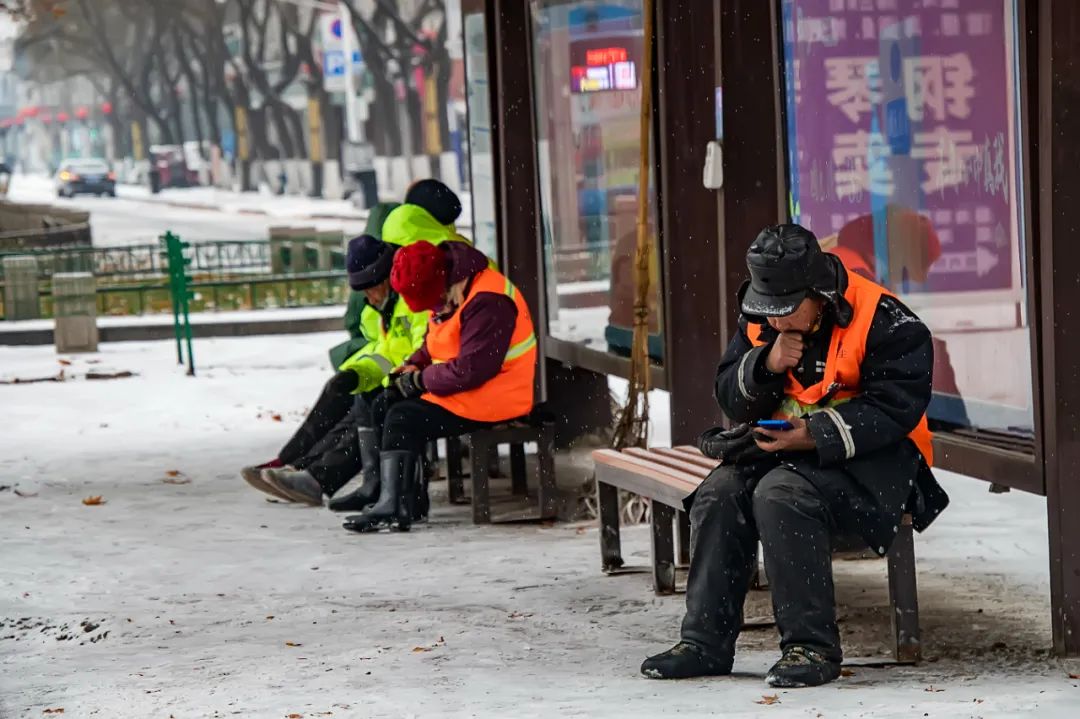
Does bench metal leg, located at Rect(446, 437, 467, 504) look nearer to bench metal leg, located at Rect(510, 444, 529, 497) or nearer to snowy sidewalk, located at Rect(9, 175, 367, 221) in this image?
bench metal leg, located at Rect(510, 444, 529, 497)

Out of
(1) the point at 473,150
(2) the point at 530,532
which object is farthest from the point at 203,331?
(2) the point at 530,532

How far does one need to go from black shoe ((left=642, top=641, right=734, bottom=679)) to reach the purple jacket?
3.09 metres

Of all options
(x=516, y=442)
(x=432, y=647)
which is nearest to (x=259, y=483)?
(x=516, y=442)

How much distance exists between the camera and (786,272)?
17.5ft

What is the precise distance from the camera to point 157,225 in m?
45.3

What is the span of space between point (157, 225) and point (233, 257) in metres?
18.8

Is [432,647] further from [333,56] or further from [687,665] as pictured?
[333,56]

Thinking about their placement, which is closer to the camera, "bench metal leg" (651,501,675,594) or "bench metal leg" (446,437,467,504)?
"bench metal leg" (651,501,675,594)

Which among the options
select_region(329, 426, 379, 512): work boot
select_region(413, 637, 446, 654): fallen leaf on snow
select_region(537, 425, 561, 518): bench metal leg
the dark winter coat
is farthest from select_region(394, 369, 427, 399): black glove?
the dark winter coat

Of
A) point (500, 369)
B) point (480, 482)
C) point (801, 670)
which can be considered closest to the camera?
point (801, 670)

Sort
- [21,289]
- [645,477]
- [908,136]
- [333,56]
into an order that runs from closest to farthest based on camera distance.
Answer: [908,136] → [645,477] → [21,289] → [333,56]

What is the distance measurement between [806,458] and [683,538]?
2.03 m

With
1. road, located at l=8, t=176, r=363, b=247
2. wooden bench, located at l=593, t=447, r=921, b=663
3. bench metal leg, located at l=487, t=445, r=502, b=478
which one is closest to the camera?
wooden bench, located at l=593, t=447, r=921, b=663

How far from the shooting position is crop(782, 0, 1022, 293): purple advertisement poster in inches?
238
